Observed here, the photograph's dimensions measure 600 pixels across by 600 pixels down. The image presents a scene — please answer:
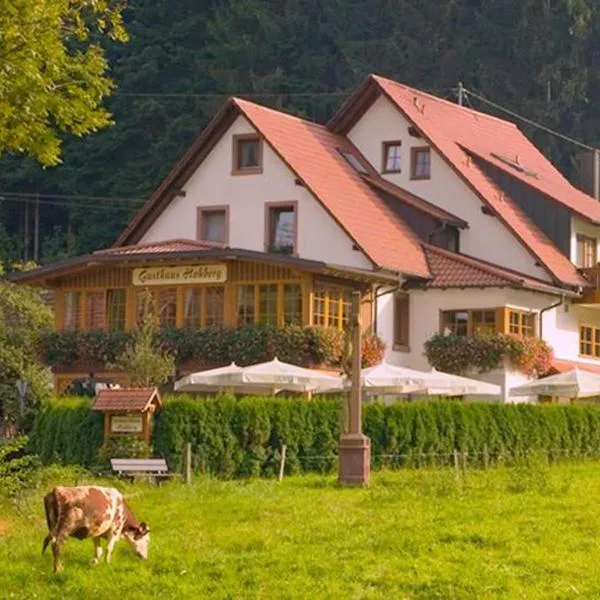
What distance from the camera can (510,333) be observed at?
54.6 metres

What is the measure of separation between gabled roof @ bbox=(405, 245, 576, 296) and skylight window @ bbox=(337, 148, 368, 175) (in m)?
3.79

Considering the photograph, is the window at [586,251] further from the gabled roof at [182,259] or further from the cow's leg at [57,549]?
the cow's leg at [57,549]

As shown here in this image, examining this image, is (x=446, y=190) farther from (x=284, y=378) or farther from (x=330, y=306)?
(x=284, y=378)

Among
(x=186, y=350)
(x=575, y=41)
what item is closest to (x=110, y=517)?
(x=186, y=350)

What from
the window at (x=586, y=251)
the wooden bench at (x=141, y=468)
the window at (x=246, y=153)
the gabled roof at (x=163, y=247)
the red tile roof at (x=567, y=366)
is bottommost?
the wooden bench at (x=141, y=468)

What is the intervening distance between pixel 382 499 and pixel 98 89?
8053 millimetres

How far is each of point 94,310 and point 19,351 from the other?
444cm

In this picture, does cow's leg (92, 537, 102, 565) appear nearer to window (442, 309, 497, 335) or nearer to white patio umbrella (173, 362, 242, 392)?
white patio umbrella (173, 362, 242, 392)

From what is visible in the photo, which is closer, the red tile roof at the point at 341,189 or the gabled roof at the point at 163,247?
the gabled roof at the point at 163,247

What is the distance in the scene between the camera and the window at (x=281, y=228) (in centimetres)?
5547

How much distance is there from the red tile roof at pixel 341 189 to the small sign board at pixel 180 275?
148 inches

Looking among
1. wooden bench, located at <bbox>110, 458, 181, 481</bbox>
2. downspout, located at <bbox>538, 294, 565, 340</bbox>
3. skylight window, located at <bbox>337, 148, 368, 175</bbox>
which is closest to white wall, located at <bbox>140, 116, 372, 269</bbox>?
skylight window, located at <bbox>337, 148, 368, 175</bbox>

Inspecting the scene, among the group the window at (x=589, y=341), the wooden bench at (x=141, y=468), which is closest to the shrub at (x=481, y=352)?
the window at (x=589, y=341)

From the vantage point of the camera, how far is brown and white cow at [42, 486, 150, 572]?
82.5 ft
